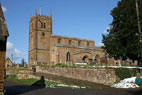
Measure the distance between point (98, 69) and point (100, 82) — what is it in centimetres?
177

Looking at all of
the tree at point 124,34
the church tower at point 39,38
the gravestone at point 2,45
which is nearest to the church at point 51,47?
the church tower at point 39,38

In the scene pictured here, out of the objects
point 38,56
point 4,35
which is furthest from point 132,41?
point 38,56

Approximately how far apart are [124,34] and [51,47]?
33.4m

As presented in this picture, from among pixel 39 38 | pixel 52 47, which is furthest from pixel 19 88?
pixel 39 38

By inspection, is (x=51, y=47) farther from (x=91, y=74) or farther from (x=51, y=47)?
(x=91, y=74)

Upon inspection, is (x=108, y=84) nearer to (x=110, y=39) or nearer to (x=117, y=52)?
(x=117, y=52)

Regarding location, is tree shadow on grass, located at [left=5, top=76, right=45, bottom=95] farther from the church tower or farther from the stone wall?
the church tower

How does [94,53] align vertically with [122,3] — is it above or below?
below

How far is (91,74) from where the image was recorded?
1002 inches

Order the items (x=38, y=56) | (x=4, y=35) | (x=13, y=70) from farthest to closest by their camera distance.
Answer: (x=38, y=56) < (x=13, y=70) < (x=4, y=35)

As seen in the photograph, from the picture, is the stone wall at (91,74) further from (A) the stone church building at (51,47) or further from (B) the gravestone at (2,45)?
(A) the stone church building at (51,47)

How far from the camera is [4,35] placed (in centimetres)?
1188

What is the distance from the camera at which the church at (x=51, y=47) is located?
53.0 m

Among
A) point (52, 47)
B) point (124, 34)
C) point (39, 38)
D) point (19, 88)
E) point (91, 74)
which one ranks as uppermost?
point (39, 38)
